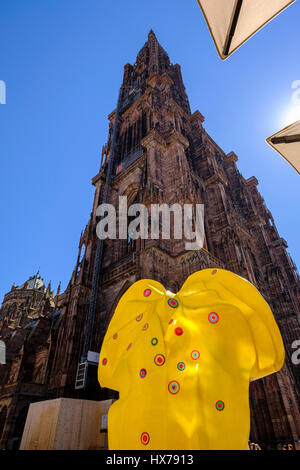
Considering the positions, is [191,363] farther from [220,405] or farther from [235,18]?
[235,18]

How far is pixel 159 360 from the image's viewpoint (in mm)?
3186

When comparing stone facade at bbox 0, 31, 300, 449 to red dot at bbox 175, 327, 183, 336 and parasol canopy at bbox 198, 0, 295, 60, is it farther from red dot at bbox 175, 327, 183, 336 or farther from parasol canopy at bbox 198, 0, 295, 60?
parasol canopy at bbox 198, 0, 295, 60

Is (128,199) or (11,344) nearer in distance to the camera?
(128,199)

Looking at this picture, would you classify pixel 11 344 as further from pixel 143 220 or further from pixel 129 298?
pixel 129 298

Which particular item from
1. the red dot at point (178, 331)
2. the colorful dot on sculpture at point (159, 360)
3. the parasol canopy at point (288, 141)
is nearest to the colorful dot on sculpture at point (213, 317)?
the red dot at point (178, 331)

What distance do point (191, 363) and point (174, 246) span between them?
8.81 metres

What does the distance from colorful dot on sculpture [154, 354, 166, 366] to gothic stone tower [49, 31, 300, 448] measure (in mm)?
6844

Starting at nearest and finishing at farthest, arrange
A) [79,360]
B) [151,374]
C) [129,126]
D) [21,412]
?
[151,374] < [79,360] < [21,412] < [129,126]

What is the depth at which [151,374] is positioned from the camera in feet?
10.3

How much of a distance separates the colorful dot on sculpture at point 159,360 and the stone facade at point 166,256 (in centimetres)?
676

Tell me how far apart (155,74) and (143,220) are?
17901 mm

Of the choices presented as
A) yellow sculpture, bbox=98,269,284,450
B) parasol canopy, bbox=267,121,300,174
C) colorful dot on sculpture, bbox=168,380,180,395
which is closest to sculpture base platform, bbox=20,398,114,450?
yellow sculpture, bbox=98,269,284,450

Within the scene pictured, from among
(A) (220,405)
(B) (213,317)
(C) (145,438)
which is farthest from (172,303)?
(C) (145,438)

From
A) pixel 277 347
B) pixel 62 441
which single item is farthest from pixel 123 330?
pixel 62 441
